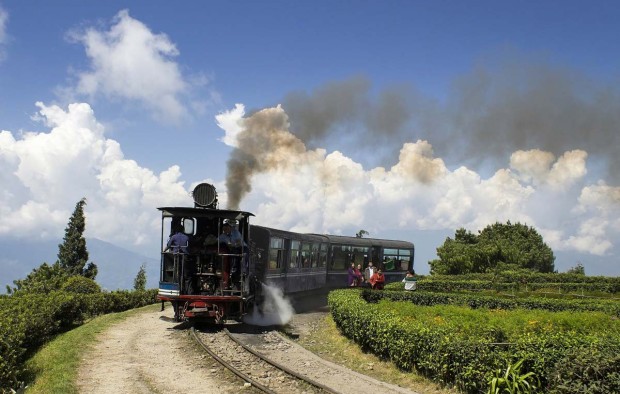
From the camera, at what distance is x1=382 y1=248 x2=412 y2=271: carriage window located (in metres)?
37.5

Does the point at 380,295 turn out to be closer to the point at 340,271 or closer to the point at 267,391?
the point at 340,271

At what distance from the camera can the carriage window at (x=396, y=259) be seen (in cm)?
3747

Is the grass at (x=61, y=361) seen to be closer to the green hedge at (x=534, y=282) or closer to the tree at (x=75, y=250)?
the green hedge at (x=534, y=282)

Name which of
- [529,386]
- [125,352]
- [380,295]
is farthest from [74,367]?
[380,295]

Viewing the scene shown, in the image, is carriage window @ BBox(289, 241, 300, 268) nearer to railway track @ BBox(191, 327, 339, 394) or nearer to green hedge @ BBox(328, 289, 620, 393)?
railway track @ BBox(191, 327, 339, 394)

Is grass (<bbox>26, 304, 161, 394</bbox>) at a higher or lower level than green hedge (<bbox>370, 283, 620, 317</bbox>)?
lower

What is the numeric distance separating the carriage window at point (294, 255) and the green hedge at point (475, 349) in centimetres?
1202

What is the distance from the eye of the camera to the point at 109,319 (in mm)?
20594

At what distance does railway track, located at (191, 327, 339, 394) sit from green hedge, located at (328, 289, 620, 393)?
2.40 metres

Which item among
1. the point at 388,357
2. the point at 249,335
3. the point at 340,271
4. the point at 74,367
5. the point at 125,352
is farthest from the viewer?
the point at 340,271

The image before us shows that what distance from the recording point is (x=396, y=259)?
3853 centimetres

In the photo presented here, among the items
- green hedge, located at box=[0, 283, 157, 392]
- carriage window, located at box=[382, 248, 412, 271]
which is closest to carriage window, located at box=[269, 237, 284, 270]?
green hedge, located at box=[0, 283, 157, 392]

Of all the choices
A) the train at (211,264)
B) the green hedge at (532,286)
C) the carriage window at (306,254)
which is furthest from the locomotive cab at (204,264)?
the green hedge at (532,286)

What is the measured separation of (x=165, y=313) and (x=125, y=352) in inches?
333
